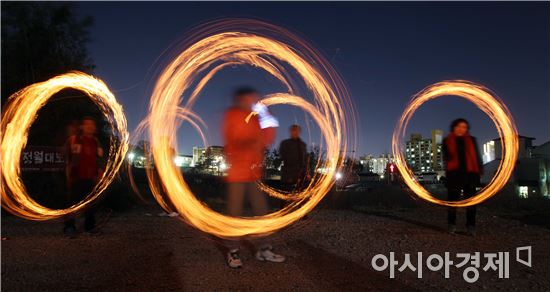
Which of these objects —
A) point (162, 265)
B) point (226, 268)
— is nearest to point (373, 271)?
point (226, 268)

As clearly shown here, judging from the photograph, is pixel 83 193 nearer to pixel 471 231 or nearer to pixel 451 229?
pixel 451 229

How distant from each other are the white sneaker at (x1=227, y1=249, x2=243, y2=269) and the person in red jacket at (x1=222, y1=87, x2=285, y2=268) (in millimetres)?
160

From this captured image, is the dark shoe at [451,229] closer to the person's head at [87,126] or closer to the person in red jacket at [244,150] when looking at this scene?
the person in red jacket at [244,150]

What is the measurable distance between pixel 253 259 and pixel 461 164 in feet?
12.3

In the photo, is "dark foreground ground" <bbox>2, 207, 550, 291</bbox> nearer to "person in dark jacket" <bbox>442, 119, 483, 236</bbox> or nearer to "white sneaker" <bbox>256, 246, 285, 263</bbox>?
"white sneaker" <bbox>256, 246, 285, 263</bbox>

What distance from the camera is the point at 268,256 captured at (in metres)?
5.43

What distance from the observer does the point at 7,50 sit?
13.2m

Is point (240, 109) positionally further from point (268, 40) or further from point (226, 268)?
point (268, 40)

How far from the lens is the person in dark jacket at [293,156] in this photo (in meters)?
9.32

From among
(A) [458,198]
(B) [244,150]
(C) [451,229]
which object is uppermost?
(B) [244,150]

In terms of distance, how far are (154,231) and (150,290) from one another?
140 inches

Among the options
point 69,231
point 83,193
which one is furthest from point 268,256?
point 83,193

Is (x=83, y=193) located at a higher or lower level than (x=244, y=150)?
lower

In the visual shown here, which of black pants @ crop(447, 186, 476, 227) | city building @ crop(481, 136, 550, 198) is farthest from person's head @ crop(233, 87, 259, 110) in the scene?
city building @ crop(481, 136, 550, 198)
